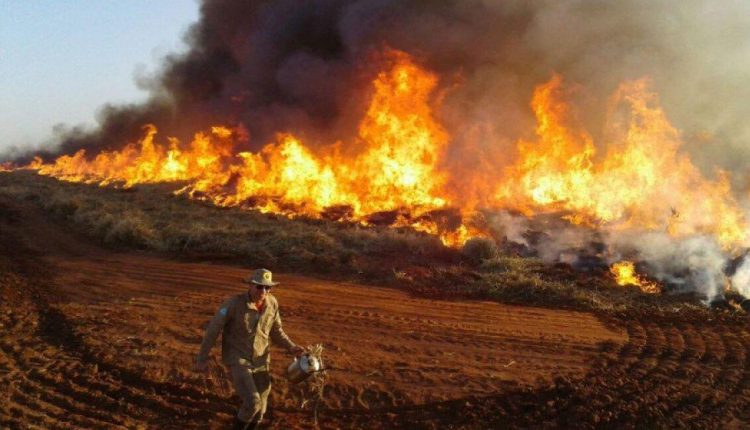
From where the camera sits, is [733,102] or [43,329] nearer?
[43,329]

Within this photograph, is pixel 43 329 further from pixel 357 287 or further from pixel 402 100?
pixel 402 100

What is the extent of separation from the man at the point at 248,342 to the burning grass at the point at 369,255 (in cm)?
681

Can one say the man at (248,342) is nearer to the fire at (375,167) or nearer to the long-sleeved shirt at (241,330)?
the long-sleeved shirt at (241,330)

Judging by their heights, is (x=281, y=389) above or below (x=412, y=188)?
below

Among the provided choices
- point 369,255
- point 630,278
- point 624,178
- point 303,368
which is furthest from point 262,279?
point 624,178

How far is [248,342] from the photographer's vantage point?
16.5 feet

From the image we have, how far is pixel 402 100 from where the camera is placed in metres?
22.6

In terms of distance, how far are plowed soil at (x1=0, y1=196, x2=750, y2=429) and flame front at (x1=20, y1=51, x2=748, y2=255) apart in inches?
264

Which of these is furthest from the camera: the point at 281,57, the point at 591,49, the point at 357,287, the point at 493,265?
the point at 281,57

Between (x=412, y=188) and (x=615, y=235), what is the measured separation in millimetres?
8391

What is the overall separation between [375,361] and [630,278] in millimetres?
8493

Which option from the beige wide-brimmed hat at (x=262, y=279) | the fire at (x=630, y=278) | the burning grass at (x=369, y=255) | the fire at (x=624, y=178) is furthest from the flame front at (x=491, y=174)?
the beige wide-brimmed hat at (x=262, y=279)

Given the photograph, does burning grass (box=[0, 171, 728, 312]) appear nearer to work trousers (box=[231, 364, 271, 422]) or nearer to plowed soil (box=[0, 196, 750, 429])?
plowed soil (box=[0, 196, 750, 429])

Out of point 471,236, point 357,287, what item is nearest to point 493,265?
point 471,236
